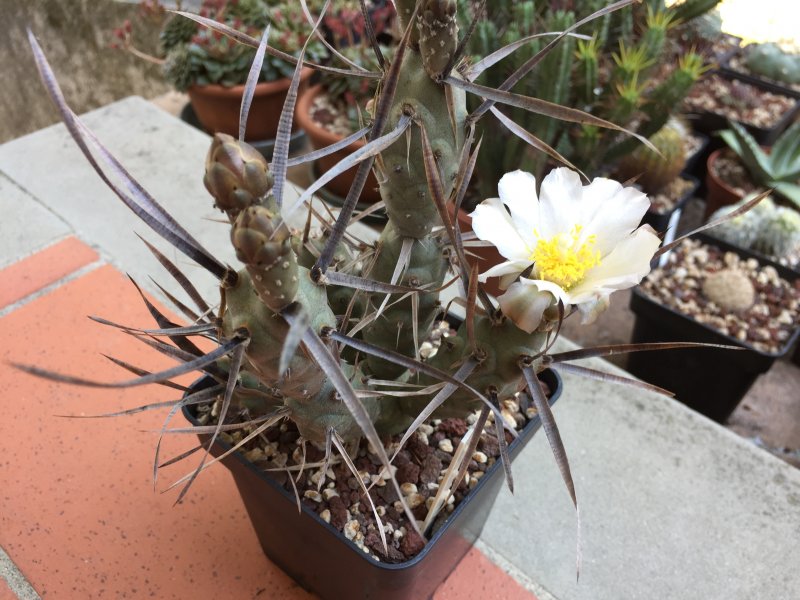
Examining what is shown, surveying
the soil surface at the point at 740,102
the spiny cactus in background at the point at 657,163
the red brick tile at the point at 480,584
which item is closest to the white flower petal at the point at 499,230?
the red brick tile at the point at 480,584

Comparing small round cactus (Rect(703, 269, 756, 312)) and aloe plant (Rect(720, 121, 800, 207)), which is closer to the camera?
small round cactus (Rect(703, 269, 756, 312))

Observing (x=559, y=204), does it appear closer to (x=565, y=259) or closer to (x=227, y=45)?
(x=565, y=259)

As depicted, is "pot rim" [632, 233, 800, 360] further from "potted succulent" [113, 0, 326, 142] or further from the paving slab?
"potted succulent" [113, 0, 326, 142]

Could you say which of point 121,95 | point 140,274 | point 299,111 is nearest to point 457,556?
point 140,274

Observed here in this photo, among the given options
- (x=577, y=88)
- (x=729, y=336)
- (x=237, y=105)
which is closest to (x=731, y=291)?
(x=729, y=336)

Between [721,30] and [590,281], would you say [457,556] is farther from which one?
[721,30]

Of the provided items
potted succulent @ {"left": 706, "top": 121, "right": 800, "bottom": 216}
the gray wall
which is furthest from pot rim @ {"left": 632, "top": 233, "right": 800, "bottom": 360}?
the gray wall
